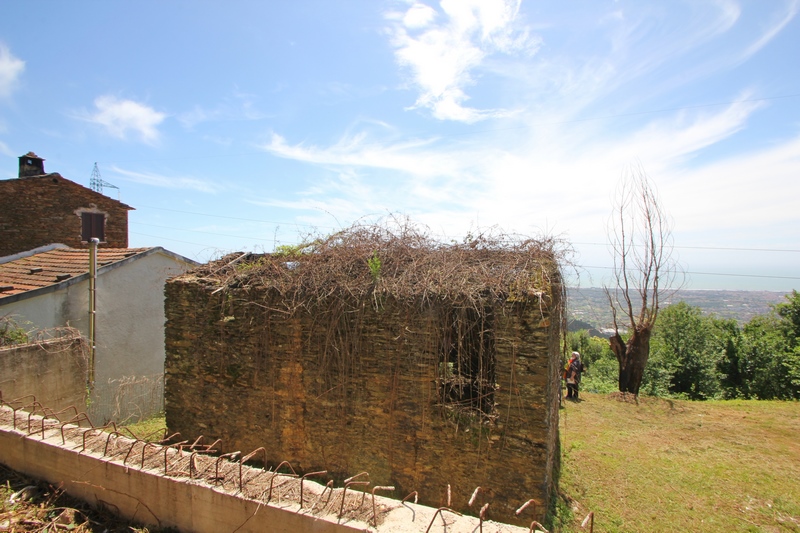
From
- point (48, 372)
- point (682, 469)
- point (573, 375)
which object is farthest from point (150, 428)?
point (573, 375)

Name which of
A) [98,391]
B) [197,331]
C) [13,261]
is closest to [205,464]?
[197,331]

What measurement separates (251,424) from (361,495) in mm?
5190

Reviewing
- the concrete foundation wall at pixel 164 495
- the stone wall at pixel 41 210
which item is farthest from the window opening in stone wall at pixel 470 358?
the stone wall at pixel 41 210

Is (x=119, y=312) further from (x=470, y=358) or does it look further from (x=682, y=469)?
(x=682, y=469)

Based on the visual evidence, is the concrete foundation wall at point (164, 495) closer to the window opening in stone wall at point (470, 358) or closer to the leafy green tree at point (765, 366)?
the window opening in stone wall at point (470, 358)

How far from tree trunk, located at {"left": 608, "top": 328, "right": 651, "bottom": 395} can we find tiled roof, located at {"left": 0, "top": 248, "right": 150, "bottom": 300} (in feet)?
58.5

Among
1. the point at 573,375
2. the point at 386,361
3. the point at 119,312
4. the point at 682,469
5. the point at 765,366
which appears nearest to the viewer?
the point at 386,361

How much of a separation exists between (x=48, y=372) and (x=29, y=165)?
13.9 metres

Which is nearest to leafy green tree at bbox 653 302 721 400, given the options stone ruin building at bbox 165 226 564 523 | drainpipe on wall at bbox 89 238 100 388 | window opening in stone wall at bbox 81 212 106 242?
stone ruin building at bbox 165 226 564 523

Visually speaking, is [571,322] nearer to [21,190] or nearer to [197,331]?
[197,331]

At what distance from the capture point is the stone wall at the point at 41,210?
15.2 meters

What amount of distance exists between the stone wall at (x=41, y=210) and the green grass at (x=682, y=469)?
19.0 meters

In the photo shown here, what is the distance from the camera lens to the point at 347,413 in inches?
267

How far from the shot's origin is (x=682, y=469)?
8.27 meters
